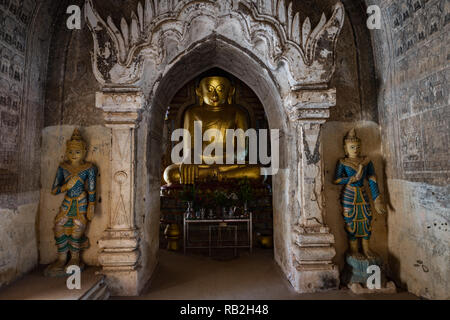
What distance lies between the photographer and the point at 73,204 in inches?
137

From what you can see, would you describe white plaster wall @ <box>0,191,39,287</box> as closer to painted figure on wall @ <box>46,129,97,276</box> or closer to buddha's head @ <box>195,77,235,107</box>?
painted figure on wall @ <box>46,129,97,276</box>

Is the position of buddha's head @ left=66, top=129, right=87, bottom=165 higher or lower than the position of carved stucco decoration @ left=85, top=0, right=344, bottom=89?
lower

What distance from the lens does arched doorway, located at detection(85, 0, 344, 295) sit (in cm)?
324

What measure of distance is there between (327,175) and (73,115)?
3794 millimetres

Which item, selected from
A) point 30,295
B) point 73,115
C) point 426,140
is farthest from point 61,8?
point 426,140

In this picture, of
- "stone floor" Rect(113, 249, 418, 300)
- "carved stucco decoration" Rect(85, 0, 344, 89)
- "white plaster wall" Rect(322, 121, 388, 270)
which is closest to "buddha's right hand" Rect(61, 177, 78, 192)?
"carved stucco decoration" Rect(85, 0, 344, 89)

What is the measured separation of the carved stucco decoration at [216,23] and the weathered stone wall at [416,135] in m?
0.94

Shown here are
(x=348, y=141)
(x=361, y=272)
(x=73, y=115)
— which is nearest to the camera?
(x=361, y=272)

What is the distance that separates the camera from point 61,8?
406 cm

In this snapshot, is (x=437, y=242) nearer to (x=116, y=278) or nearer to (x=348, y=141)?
(x=348, y=141)

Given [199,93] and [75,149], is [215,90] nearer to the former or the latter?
[199,93]

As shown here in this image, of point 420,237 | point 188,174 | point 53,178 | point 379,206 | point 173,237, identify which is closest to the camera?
point 420,237

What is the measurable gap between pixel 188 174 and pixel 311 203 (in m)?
3.72

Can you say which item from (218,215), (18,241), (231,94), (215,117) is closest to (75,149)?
(18,241)
